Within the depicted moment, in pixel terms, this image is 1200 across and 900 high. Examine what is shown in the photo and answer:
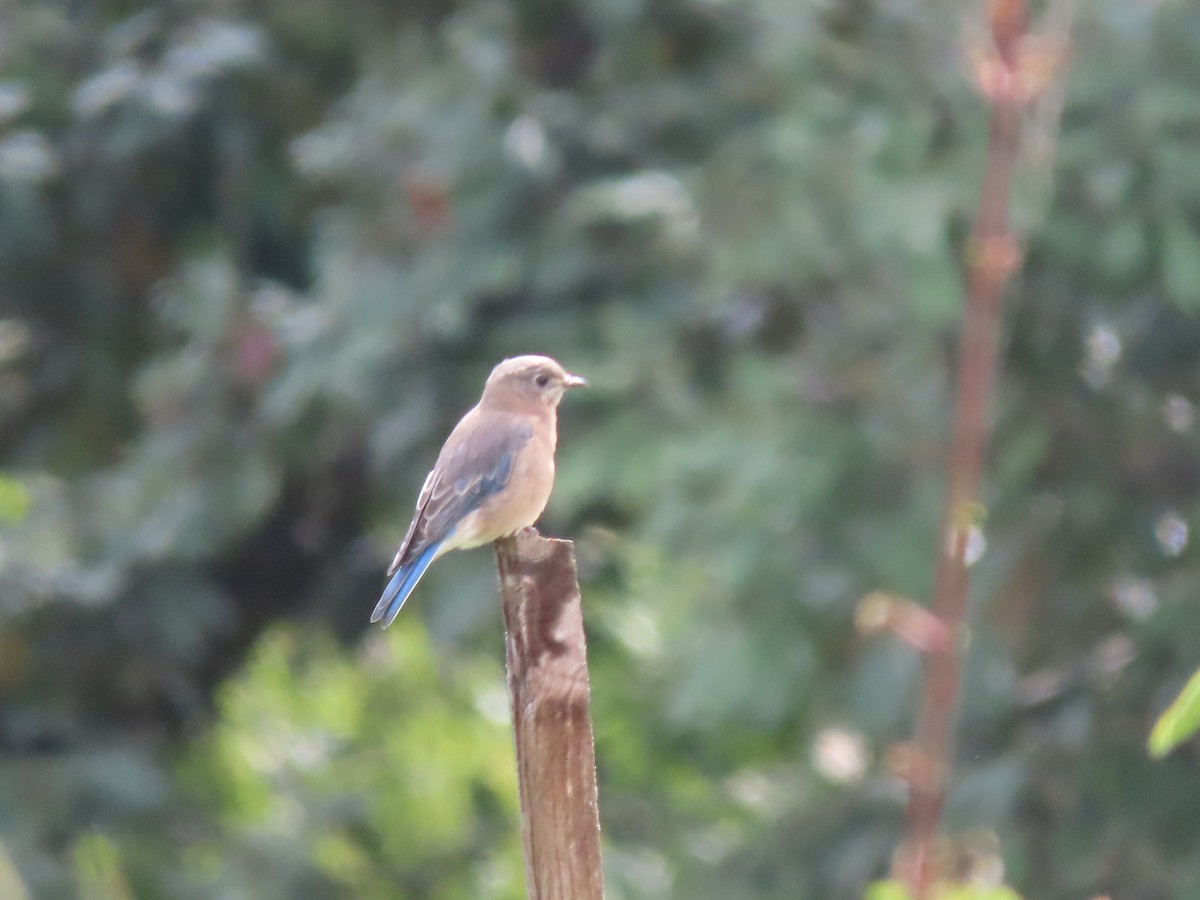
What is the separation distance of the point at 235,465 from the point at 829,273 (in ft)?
6.69

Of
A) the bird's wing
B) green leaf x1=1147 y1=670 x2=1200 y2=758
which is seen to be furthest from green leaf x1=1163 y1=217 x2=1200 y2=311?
green leaf x1=1147 y1=670 x2=1200 y2=758

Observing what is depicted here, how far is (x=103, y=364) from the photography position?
241 inches

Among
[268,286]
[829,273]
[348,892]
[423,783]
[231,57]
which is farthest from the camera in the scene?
[423,783]

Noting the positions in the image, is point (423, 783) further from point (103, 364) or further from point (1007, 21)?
point (1007, 21)

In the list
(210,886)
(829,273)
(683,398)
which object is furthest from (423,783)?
(829,273)

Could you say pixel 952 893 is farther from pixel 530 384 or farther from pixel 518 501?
pixel 530 384

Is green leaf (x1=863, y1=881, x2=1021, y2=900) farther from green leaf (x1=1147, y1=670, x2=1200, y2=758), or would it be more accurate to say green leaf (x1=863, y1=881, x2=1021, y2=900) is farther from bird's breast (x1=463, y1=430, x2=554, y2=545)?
bird's breast (x1=463, y1=430, x2=554, y2=545)

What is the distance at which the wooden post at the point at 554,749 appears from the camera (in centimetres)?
187

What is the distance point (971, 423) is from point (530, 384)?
2.96 meters

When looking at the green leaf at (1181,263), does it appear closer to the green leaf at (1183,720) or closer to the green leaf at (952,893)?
the green leaf at (952,893)

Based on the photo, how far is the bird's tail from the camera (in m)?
3.91

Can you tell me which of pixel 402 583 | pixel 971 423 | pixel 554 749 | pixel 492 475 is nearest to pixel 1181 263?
pixel 492 475

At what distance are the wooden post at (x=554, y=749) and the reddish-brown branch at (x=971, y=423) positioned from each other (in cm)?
59

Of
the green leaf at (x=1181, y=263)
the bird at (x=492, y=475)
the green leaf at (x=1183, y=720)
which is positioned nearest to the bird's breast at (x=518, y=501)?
the bird at (x=492, y=475)
